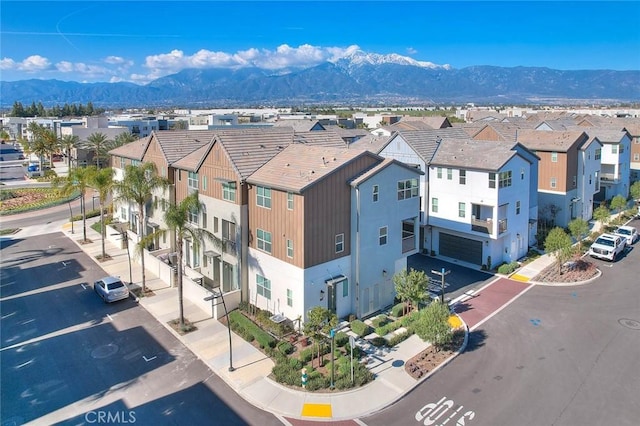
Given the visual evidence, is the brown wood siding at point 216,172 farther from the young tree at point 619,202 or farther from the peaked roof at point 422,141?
the young tree at point 619,202

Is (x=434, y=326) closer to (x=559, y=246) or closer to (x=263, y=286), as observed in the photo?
(x=263, y=286)

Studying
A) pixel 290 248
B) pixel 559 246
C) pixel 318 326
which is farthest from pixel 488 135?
pixel 318 326

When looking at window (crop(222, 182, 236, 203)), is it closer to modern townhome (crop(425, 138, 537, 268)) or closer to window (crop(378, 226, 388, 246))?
window (crop(378, 226, 388, 246))

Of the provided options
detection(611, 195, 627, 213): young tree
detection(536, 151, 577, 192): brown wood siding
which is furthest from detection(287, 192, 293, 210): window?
detection(611, 195, 627, 213): young tree

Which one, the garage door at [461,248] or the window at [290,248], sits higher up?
the window at [290,248]

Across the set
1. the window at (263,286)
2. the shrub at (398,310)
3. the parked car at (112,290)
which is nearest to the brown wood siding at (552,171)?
the shrub at (398,310)

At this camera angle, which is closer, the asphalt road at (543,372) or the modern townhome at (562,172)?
the asphalt road at (543,372)
